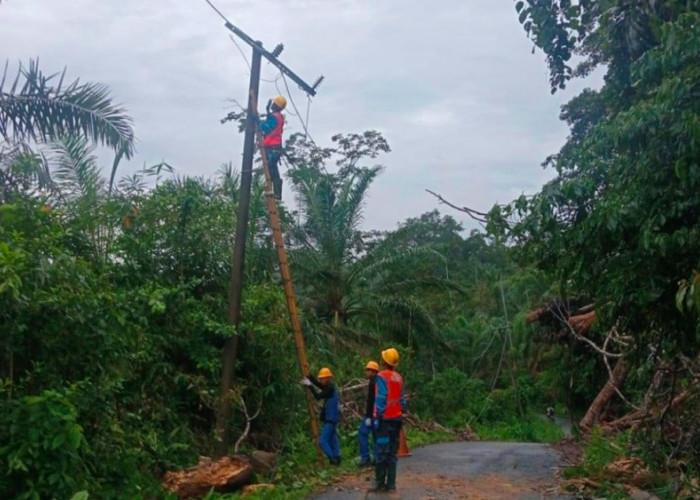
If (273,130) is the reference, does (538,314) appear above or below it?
below

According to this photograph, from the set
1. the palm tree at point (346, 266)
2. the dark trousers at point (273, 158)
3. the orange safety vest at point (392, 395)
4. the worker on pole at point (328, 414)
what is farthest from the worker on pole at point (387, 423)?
the palm tree at point (346, 266)

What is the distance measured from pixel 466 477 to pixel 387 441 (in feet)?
9.40

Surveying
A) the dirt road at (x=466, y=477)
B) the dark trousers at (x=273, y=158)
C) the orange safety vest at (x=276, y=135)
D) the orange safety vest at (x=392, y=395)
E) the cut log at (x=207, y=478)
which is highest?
the orange safety vest at (x=276, y=135)

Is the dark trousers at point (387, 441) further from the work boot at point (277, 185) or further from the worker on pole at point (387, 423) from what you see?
the work boot at point (277, 185)

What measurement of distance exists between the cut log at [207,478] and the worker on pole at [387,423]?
176cm

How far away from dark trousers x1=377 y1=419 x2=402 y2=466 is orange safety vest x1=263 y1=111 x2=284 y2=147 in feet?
14.6

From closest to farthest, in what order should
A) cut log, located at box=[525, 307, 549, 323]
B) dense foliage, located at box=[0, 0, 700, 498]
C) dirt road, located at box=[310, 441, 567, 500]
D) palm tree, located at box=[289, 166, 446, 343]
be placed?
dense foliage, located at box=[0, 0, 700, 498] < dirt road, located at box=[310, 441, 567, 500] < cut log, located at box=[525, 307, 549, 323] < palm tree, located at box=[289, 166, 446, 343]

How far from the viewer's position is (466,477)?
1327cm

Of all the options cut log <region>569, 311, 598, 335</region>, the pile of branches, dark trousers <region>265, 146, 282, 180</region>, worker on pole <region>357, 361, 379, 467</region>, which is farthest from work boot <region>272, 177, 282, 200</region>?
cut log <region>569, 311, 598, 335</region>

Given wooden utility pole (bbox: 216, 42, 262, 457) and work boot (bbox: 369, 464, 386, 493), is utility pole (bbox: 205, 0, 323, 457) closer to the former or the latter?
wooden utility pole (bbox: 216, 42, 262, 457)

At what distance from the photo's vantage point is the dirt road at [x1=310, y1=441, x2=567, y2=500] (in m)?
11.4

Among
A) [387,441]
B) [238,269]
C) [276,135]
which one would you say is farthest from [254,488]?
[276,135]

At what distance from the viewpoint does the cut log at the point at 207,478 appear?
1105cm

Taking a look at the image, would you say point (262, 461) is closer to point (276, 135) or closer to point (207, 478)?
point (207, 478)
